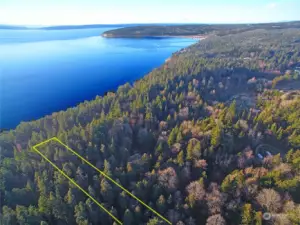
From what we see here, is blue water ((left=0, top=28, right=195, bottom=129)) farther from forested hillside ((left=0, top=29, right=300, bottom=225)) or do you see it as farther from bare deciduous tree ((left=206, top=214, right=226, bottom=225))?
bare deciduous tree ((left=206, top=214, right=226, bottom=225))

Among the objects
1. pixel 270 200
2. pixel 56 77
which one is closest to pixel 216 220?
pixel 270 200

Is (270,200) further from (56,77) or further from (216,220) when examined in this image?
(56,77)

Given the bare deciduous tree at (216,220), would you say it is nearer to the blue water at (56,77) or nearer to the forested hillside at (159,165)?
the forested hillside at (159,165)

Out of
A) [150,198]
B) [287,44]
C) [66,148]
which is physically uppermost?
[287,44]

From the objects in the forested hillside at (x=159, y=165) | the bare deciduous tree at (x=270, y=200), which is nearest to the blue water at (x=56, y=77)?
the forested hillside at (x=159, y=165)

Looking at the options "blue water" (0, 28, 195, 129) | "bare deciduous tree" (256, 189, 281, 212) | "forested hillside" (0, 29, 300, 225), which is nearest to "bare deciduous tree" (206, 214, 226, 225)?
"forested hillside" (0, 29, 300, 225)

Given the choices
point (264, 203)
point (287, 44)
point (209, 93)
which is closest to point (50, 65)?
point (209, 93)

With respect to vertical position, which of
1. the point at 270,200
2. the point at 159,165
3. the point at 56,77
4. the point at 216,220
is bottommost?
the point at 216,220

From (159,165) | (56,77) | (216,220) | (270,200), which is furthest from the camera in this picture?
(56,77)

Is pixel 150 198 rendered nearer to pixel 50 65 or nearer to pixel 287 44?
pixel 50 65
